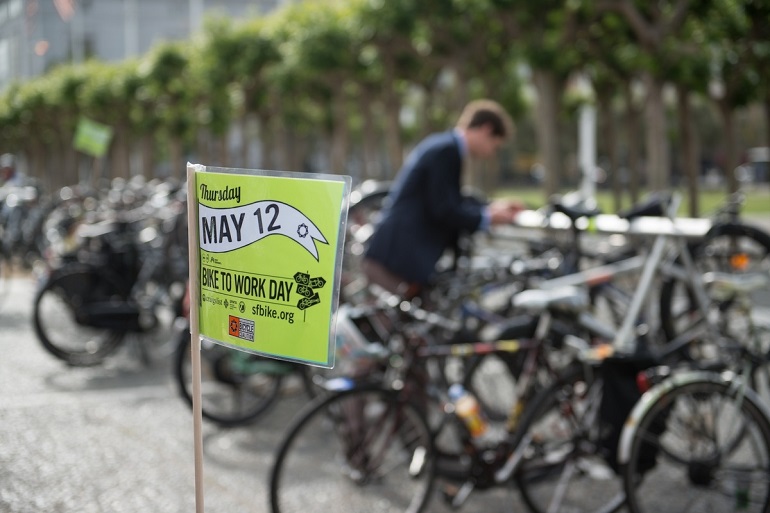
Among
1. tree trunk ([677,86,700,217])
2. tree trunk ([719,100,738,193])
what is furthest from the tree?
tree trunk ([677,86,700,217])

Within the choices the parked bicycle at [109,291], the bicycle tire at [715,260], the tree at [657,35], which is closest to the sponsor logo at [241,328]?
the bicycle tire at [715,260]

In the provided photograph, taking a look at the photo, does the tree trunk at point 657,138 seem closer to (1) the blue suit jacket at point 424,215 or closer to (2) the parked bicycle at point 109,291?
(2) the parked bicycle at point 109,291

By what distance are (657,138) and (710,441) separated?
10.4 metres

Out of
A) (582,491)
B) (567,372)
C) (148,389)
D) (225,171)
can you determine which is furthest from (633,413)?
(148,389)

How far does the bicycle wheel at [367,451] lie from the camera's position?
3.79 metres

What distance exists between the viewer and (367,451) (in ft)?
13.3

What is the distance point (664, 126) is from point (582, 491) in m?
10.2

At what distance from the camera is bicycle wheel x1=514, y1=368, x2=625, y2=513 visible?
13.2 ft

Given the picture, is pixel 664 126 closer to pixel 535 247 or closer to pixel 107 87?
pixel 535 247

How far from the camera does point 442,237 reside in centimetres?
547

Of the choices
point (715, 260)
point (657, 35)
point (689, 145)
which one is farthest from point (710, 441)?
point (689, 145)

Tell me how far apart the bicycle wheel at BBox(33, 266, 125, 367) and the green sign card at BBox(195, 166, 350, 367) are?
15.6 ft

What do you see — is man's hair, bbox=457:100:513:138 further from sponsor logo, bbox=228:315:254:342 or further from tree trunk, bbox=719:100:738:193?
tree trunk, bbox=719:100:738:193

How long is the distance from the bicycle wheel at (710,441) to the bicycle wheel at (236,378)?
245 centimetres
